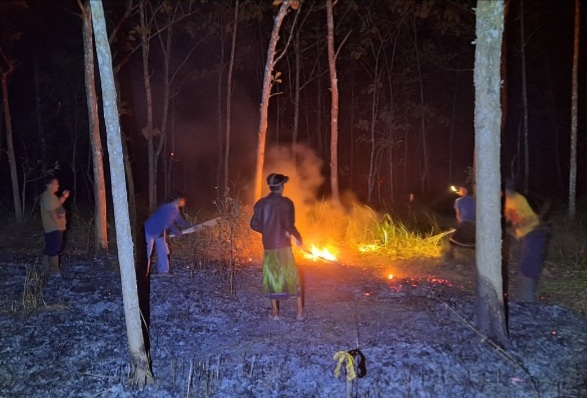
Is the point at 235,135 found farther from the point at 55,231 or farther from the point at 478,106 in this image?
the point at 478,106

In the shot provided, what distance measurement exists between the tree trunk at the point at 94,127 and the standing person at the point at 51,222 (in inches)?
80.8

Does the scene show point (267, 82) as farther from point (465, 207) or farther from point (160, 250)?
point (465, 207)

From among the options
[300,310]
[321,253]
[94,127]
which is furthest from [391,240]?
[94,127]

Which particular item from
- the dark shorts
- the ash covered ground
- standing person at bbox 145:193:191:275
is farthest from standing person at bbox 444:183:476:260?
the dark shorts

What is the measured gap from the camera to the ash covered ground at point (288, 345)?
477 cm

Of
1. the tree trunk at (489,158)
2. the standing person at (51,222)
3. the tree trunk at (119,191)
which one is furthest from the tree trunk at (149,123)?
the tree trunk at (489,158)

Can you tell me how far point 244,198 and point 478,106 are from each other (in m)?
9.76

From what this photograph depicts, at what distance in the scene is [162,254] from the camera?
8.88m

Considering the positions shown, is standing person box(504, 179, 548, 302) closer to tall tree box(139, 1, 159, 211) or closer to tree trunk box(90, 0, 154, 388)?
tree trunk box(90, 0, 154, 388)

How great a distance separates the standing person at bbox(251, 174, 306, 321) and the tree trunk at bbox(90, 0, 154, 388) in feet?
6.89

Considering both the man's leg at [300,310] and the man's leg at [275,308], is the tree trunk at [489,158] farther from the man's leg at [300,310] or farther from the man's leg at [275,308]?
the man's leg at [275,308]

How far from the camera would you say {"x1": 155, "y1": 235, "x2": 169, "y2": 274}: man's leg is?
28.9ft

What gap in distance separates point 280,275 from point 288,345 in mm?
1005

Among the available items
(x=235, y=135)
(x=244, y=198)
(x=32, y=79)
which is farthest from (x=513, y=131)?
(x=32, y=79)
